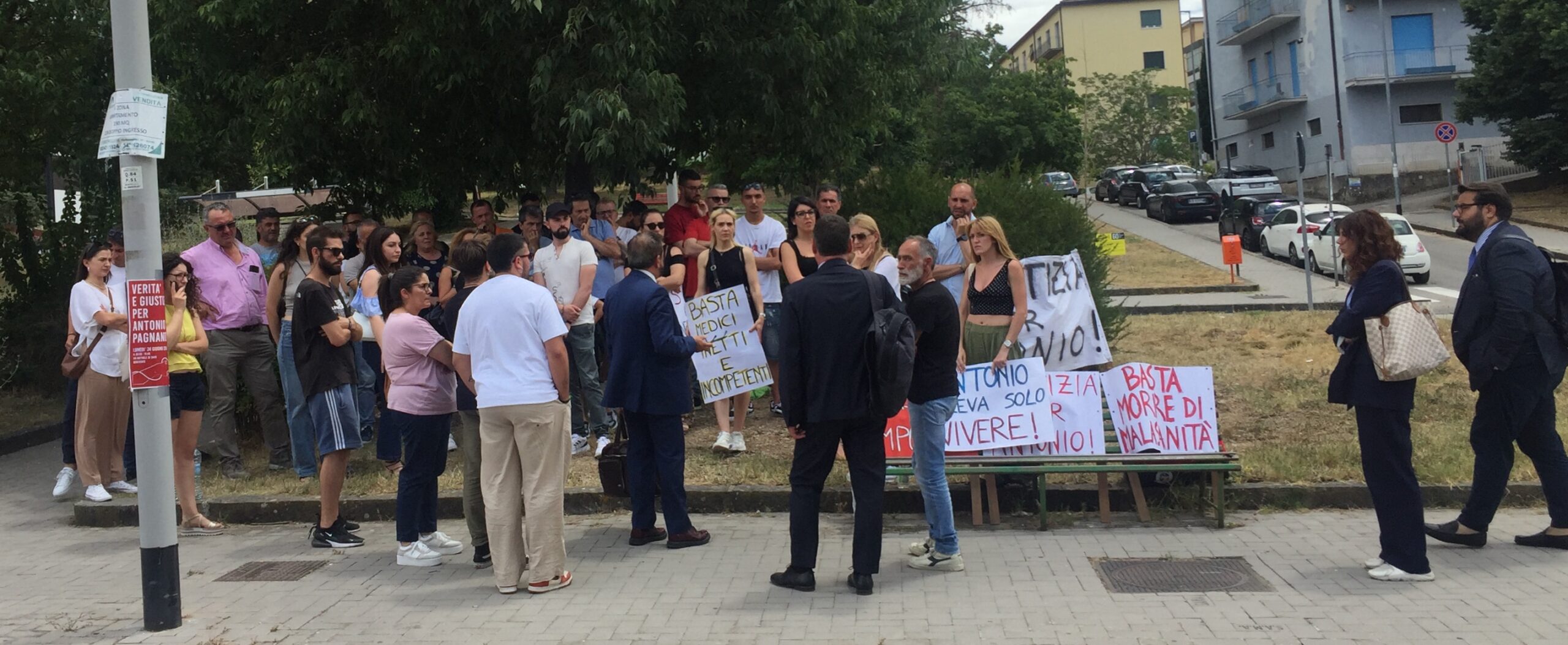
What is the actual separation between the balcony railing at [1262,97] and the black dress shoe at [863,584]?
170 ft

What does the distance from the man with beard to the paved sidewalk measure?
8.5 inches

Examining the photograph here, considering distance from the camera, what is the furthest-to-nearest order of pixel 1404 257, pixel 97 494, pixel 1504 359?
pixel 1404 257
pixel 97 494
pixel 1504 359

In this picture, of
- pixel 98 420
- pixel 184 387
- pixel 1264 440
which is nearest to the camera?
pixel 184 387

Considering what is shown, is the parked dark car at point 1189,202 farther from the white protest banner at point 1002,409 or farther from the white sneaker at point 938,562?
the white sneaker at point 938,562

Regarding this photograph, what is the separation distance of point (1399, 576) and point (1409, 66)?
158 ft

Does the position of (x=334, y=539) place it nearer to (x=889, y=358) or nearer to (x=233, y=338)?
(x=233, y=338)

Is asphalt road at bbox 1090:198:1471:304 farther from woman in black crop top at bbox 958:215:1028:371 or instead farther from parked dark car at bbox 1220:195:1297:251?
woman in black crop top at bbox 958:215:1028:371

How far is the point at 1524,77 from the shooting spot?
38.6 m

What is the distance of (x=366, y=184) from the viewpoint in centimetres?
1384

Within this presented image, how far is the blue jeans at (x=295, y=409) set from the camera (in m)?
9.18

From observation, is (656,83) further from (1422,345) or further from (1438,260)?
(1438,260)

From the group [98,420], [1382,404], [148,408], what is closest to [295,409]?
[98,420]

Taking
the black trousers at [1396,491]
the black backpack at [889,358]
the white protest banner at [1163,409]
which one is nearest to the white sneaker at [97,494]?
the black backpack at [889,358]

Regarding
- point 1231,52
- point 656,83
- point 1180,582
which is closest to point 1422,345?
point 1180,582
